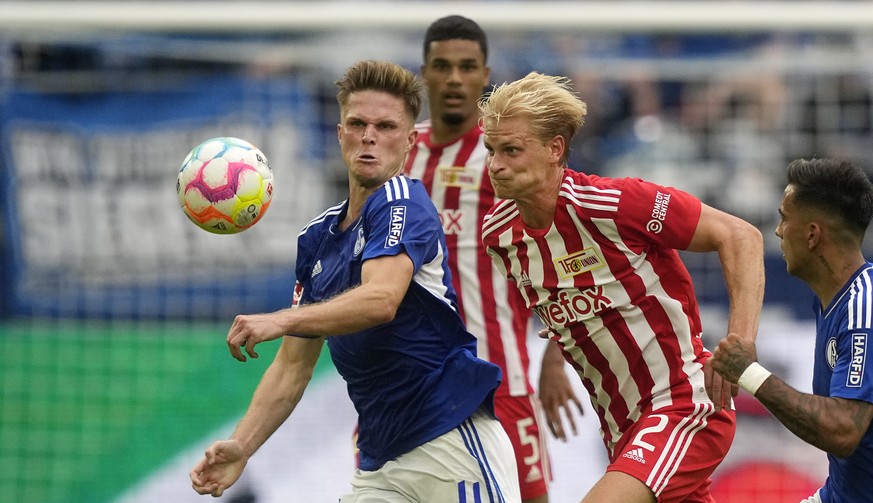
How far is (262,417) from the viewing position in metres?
5.20

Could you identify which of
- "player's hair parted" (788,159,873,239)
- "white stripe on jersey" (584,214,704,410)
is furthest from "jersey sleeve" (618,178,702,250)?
"player's hair parted" (788,159,873,239)

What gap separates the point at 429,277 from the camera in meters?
4.92

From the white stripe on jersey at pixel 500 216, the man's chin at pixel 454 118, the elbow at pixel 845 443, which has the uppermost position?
the man's chin at pixel 454 118

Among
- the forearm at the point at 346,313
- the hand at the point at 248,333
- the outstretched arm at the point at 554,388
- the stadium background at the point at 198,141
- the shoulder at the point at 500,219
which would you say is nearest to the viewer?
the hand at the point at 248,333

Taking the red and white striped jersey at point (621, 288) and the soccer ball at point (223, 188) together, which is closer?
the red and white striped jersey at point (621, 288)

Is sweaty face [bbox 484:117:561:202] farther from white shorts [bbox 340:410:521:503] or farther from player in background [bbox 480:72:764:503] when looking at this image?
white shorts [bbox 340:410:521:503]

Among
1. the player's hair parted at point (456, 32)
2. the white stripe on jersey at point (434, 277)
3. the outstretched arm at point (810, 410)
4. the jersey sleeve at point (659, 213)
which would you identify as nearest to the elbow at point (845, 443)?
the outstretched arm at point (810, 410)

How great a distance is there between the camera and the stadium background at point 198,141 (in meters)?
9.60

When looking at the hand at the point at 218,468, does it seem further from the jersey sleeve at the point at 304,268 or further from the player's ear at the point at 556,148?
the player's ear at the point at 556,148

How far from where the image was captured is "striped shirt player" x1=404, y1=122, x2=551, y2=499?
6383 mm

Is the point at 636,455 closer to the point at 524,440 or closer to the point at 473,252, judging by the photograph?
the point at 524,440

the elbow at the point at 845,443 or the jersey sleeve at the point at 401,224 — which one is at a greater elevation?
the jersey sleeve at the point at 401,224

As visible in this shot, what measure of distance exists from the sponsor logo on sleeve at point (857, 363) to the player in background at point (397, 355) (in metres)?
1.33

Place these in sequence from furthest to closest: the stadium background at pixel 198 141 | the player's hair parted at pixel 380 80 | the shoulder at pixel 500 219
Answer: the stadium background at pixel 198 141
the shoulder at pixel 500 219
the player's hair parted at pixel 380 80
